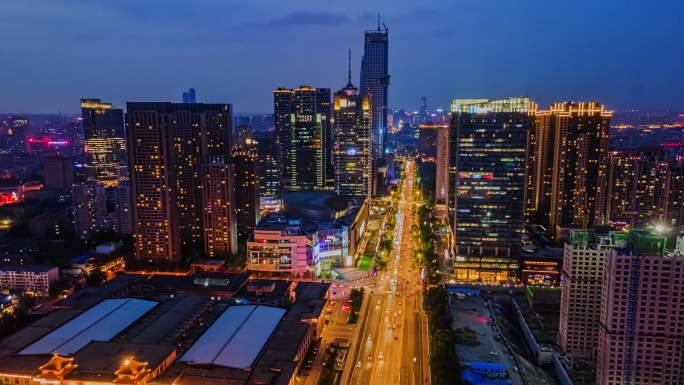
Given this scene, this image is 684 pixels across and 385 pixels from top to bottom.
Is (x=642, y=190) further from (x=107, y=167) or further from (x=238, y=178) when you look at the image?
(x=107, y=167)

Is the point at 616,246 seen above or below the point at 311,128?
below

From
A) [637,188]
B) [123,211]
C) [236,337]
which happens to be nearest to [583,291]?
[236,337]

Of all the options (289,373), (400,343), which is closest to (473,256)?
(400,343)

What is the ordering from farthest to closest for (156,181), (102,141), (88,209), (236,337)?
(102,141) → (88,209) → (156,181) → (236,337)

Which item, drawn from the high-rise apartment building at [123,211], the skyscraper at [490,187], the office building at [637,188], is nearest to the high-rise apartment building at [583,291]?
the skyscraper at [490,187]

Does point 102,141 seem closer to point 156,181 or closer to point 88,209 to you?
point 88,209

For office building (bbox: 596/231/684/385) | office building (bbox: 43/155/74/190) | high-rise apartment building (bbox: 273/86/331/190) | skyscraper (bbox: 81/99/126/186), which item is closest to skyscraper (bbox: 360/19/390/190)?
high-rise apartment building (bbox: 273/86/331/190)
